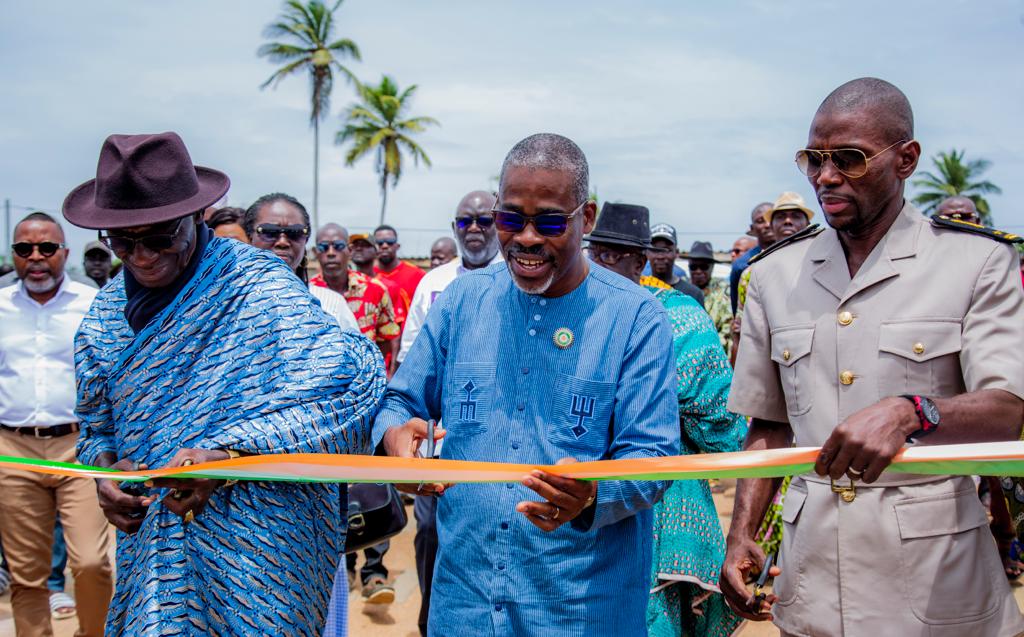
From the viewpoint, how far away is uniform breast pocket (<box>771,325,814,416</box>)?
2770 millimetres

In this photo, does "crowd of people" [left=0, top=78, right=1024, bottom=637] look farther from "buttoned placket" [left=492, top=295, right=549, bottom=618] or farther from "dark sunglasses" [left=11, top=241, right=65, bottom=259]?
"dark sunglasses" [left=11, top=241, right=65, bottom=259]

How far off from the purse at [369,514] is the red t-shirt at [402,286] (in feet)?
19.2

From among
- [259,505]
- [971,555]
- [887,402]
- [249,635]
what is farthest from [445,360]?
[971,555]

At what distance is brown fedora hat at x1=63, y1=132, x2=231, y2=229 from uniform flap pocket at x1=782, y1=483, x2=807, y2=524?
2.18m

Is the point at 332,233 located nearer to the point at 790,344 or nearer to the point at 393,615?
the point at 393,615

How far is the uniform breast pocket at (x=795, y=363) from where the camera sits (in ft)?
9.09

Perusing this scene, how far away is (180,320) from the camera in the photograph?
317 centimetres

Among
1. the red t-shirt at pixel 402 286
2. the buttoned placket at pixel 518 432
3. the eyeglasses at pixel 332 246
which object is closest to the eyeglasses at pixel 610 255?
the buttoned placket at pixel 518 432

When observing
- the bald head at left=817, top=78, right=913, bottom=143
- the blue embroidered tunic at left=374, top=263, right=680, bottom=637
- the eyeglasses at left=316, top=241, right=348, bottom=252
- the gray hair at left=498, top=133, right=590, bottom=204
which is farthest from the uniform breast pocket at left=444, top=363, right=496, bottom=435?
the eyeglasses at left=316, top=241, right=348, bottom=252

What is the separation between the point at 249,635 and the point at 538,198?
170 cm

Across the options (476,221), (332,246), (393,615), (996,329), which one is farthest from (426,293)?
(996,329)

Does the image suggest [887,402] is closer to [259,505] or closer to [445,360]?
[445,360]

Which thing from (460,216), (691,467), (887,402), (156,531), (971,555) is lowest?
(156,531)

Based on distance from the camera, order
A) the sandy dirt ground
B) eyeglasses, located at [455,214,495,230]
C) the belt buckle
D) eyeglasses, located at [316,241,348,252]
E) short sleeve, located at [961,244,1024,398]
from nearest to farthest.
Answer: short sleeve, located at [961,244,1024,398] → the belt buckle → the sandy dirt ground → eyeglasses, located at [455,214,495,230] → eyeglasses, located at [316,241,348,252]
